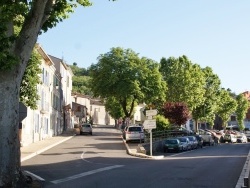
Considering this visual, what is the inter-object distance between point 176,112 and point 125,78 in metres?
7.94

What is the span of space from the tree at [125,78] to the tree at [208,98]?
19751 millimetres

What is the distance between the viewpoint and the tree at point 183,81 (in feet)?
200

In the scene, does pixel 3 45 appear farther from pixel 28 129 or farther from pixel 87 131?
pixel 87 131

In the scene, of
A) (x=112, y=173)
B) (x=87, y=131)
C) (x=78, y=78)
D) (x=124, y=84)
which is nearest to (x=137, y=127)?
(x=124, y=84)

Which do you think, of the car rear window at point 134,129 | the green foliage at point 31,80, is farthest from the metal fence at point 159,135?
the green foliage at point 31,80

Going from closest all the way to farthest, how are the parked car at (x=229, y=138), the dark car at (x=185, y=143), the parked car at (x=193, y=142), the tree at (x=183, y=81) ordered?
the dark car at (x=185, y=143) < the parked car at (x=193, y=142) < the tree at (x=183, y=81) < the parked car at (x=229, y=138)

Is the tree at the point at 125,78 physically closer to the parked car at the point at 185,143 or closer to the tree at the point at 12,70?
the parked car at the point at 185,143

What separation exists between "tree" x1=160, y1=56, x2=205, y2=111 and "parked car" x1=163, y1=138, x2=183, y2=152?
23.0m

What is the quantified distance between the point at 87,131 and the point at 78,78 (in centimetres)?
10201

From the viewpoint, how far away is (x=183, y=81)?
60719 millimetres

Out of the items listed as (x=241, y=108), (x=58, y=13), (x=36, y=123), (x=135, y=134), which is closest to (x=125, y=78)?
(x=135, y=134)

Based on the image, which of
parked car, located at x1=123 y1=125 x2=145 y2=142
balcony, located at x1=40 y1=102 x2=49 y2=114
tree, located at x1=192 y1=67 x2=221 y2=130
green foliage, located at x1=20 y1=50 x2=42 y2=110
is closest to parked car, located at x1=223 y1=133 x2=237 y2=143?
tree, located at x1=192 y1=67 x2=221 y2=130

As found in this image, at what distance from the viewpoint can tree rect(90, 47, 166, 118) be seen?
51.1 meters

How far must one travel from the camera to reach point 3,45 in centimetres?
1235
